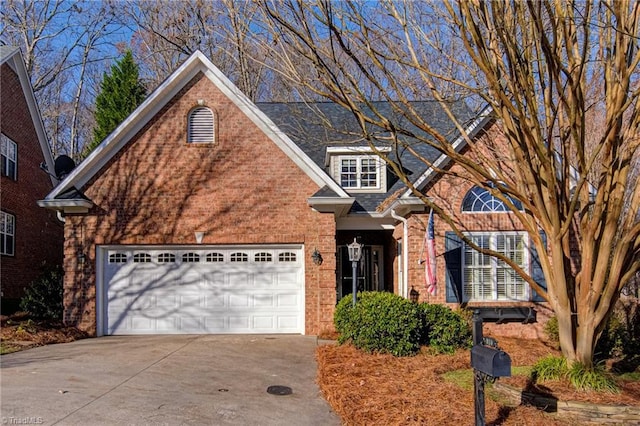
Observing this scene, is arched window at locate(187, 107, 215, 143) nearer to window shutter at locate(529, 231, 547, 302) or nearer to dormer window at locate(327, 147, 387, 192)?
dormer window at locate(327, 147, 387, 192)

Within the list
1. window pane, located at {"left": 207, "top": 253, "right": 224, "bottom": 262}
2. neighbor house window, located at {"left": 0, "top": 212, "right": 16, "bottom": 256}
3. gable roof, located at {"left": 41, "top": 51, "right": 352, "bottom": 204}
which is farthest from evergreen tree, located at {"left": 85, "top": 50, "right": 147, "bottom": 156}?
window pane, located at {"left": 207, "top": 253, "right": 224, "bottom": 262}

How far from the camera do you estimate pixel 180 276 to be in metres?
12.7

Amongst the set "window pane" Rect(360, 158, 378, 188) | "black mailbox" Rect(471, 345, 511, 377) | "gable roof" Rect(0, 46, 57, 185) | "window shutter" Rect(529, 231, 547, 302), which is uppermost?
"gable roof" Rect(0, 46, 57, 185)

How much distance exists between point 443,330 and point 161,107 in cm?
841

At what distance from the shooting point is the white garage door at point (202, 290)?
12.6 m

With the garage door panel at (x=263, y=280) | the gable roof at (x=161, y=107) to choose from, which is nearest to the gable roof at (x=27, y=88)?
the gable roof at (x=161, y=107)

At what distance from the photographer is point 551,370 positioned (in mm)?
7098

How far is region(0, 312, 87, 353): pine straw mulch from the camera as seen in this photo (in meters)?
10.9

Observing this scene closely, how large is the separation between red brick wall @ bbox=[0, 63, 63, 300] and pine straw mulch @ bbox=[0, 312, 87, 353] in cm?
296

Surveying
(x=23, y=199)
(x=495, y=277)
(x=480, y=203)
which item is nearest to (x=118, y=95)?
(x=23, y=199)

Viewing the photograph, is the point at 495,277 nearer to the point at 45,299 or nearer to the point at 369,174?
the point at 369,174

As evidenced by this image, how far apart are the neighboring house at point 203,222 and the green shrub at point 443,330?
204 centimetres

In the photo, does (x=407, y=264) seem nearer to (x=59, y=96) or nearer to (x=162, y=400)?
(x=162, y=400)

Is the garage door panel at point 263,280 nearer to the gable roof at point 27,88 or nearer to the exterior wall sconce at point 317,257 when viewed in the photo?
the exterior wall sconce at point 317,257
